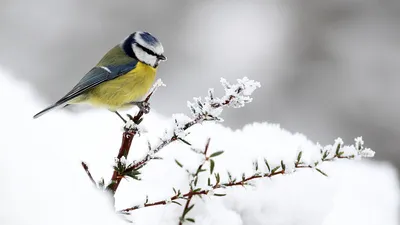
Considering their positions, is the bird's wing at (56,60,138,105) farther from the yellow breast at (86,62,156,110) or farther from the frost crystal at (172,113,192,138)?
the frost crystal at (172,113,192,138)

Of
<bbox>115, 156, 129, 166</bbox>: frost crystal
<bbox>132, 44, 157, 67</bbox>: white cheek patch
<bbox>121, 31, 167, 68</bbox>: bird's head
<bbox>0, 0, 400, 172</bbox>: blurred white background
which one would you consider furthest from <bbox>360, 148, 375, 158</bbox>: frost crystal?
<bbox>0, 0, 400, 172</bbox>: blurred white background

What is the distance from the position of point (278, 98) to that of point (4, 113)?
392 cm

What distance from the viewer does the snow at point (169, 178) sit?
18.9 inches

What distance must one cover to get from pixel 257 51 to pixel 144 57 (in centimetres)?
347

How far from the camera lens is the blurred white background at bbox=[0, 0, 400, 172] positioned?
14.2 ft

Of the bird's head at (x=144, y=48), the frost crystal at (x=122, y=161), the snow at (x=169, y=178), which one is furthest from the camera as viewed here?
the bird's head at (x=144, y=48)

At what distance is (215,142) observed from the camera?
3.14 feet

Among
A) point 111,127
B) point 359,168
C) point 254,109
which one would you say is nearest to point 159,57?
point 111,127

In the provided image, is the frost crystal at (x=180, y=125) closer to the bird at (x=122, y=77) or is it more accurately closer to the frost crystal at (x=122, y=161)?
the frost crystal at (x=122, y=161)

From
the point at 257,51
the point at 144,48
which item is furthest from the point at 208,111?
the point at 257,51

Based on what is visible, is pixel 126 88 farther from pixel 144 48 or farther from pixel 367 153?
pixel 367 153

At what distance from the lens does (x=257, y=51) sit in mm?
5129

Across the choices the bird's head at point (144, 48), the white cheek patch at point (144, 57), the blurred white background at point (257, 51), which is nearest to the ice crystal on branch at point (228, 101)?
the bird's head at point (144, 48)

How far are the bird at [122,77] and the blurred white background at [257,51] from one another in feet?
7.00
